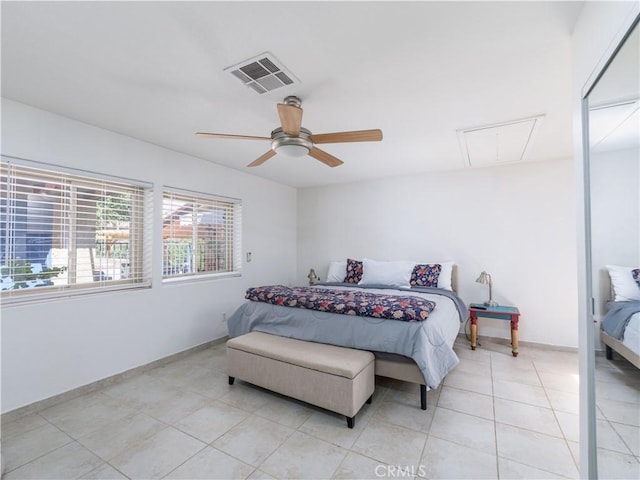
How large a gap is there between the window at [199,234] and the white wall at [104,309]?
157mm

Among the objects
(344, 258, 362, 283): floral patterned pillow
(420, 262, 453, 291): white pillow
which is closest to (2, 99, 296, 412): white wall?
(344, 258, 362, 283): floral patterned pillow

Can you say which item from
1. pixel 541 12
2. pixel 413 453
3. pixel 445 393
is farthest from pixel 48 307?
pixel 541 12

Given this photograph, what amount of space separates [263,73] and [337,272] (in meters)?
3.08

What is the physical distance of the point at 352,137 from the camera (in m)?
2.01

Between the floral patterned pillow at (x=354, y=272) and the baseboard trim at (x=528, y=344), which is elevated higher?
the floral patterned pillow at (x=354, y=272)

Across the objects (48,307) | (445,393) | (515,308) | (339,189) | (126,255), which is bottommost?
(445,393)

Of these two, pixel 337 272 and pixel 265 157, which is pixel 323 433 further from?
pixel 337 272

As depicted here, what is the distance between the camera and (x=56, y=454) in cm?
175

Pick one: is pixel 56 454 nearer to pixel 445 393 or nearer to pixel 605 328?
pixel 445 393

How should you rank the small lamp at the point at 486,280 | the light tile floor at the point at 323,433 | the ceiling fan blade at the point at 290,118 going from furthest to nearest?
the small lamp at the point at 486,280, the ceiling fan blade at the point at 290,118, the light tile floor at the point at 323,433

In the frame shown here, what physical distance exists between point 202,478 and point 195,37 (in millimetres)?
2367

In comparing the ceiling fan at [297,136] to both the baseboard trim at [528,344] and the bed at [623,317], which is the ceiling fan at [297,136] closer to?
the bed at [623,317]

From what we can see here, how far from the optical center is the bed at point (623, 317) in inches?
39.2

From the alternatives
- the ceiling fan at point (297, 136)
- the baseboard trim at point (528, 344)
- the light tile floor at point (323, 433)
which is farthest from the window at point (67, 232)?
the baseboard trim at point (528, 344)
